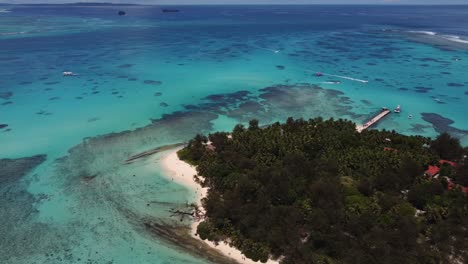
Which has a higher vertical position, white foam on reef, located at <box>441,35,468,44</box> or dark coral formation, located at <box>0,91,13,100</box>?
white foam on reef, located at <box>441,35,468,44</box>

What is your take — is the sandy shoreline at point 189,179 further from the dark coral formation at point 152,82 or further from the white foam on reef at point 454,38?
the white foam on reef at point 454,38

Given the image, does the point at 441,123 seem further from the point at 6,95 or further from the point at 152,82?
the point at 6,95

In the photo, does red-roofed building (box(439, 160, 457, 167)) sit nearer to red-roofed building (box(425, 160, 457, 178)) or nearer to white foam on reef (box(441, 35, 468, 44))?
red-roofed building (box(425, 160, 457, 178))

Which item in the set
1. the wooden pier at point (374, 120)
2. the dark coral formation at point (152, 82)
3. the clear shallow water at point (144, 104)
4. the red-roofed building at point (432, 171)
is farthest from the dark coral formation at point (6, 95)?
the red-roofed building at point (432, 171)

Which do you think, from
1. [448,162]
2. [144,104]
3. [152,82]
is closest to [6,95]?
[144,104]

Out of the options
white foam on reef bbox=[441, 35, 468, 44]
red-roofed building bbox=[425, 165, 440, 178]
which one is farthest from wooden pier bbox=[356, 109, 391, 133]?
white foam on reef bbox=[441, 35, 468, 44]

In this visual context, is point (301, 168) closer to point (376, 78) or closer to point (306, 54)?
point (376, 78)

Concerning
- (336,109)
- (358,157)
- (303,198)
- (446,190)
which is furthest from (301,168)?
(336,109)
